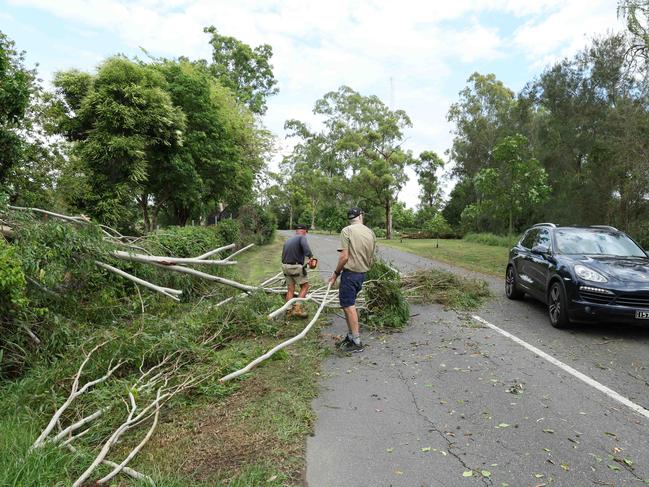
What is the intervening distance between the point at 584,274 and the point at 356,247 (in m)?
3.46

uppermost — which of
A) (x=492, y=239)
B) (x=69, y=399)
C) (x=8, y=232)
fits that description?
(x=8, y=232)

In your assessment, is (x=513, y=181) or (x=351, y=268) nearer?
(x=351, y=268)

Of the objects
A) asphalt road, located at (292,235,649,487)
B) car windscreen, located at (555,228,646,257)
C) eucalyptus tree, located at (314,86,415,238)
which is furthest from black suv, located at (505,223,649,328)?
eucalyptus tree, located at (314,86,415,238)

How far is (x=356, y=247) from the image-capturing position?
20.0 ft

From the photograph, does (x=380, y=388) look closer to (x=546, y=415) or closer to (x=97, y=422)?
(x=546, y=415)

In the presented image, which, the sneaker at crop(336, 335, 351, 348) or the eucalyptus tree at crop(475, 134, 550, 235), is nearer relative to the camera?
the sneaker at crop(336, 335, 351, 348)

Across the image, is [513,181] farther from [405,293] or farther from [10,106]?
[10,106]

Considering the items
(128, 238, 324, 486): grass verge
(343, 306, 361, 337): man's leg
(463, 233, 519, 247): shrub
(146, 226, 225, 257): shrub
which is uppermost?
(146, 226, 225, 257): shrub

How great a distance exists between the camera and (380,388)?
467 centimetres

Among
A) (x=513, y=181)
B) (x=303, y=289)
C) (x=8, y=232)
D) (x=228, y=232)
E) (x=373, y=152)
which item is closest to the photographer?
(x=8, y=232)

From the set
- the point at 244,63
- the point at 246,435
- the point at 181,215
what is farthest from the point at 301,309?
the point at 244,63

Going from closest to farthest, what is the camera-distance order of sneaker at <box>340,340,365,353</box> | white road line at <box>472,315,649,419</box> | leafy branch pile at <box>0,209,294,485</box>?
leafy branch pile at <box>0,209,294,485</box> → white road line at <box>472,315,649,419</box> → sneaker at <box>340,340,365,353</box>

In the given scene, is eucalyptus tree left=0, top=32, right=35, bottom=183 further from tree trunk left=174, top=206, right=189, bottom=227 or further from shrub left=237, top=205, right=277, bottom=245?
shrub left=237, top=205, right=277, bottom=245

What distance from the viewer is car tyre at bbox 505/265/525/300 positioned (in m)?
9.20
